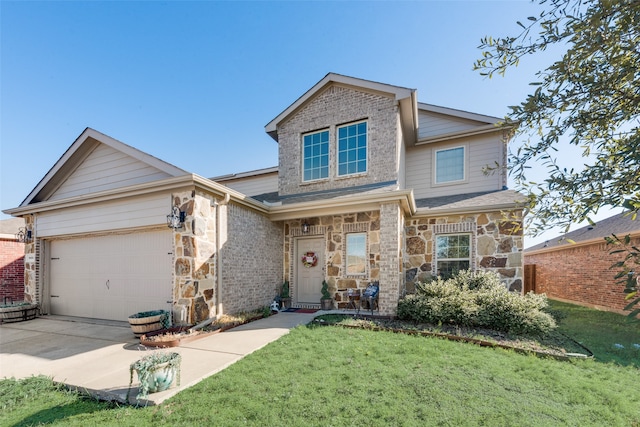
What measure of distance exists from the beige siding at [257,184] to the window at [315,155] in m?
2.91

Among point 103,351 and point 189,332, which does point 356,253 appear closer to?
point 189,332

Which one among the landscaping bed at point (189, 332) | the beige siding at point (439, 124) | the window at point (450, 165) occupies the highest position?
the beige siding at point (439, 124)

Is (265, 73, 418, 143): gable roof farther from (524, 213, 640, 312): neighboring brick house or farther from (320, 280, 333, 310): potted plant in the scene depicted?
(320, 280, 333, 310): potted plant

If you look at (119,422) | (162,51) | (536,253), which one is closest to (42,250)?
(162,51)

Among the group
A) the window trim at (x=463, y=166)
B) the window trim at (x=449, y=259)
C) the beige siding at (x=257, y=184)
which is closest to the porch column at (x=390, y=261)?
the window trim at (x=449, y=259)

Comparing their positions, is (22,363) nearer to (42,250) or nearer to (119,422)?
(119,422)

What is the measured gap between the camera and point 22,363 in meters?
4.73

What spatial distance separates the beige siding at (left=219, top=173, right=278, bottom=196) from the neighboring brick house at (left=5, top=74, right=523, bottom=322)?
7.72 ft

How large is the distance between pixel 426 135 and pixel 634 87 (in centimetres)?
922

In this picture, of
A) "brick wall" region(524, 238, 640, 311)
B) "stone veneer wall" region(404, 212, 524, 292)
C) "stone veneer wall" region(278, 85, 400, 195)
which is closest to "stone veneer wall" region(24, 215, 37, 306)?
"stone veneer wall" region(278, 85, 400, 195)

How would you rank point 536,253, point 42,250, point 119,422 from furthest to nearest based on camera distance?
point 536,253, point 42,250, point 119,422

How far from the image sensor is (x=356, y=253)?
8.51 m

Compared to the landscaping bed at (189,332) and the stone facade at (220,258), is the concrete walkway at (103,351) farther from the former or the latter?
the stone facade at (220,258)

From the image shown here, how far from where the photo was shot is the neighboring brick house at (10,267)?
1063cm
